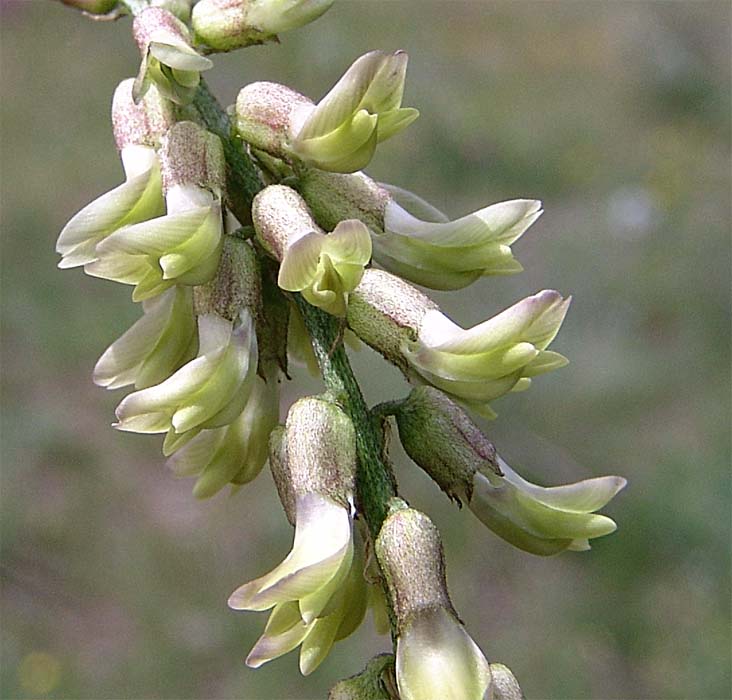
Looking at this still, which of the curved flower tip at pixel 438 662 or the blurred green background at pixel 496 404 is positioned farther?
the blurred green background at pixel 496 404

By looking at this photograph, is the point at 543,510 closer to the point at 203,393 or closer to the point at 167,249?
the point at 203,393

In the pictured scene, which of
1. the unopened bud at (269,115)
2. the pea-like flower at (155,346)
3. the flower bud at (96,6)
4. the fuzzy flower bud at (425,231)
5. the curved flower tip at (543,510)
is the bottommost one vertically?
the curved flower tip at (543,510)

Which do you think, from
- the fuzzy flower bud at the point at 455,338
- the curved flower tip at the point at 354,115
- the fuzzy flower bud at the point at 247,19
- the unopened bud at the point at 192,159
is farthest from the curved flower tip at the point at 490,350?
the fuzzy flower bud at the point at 247,19

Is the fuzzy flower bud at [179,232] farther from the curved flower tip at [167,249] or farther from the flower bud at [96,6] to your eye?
the flower bud at [96,6]

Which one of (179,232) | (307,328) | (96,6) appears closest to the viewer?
(179,232)

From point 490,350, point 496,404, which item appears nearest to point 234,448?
point 490,350

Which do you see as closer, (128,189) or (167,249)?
(167,249)

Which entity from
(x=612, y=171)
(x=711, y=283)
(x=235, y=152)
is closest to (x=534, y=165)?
(x=612, y=171)
